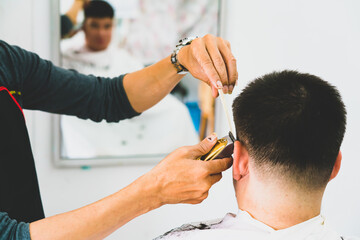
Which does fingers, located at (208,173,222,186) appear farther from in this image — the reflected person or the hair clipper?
the reflected person

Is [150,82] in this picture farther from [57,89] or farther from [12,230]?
[12,230]

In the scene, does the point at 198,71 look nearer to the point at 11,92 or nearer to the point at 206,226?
the point at 206,226

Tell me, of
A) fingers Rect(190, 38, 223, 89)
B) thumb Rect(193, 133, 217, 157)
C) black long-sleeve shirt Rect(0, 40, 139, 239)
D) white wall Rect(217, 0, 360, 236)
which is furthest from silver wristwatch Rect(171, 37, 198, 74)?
white wall Rect(217, 0, 360, 236)

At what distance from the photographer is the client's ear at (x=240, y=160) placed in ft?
3.17

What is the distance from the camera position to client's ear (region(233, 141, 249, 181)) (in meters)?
0.97

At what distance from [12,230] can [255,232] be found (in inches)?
26.0

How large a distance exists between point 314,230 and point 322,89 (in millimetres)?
392

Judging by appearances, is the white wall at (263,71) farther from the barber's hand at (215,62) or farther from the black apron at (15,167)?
the barber's hand at (215,62)

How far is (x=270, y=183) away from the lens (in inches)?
36.5

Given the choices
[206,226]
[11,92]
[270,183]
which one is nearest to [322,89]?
[270,183]

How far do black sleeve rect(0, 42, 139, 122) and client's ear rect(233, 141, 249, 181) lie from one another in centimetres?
64

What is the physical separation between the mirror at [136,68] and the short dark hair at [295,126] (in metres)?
1.09

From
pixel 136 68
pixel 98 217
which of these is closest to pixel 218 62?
pixel 98 217

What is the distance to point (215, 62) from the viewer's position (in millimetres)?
1136
